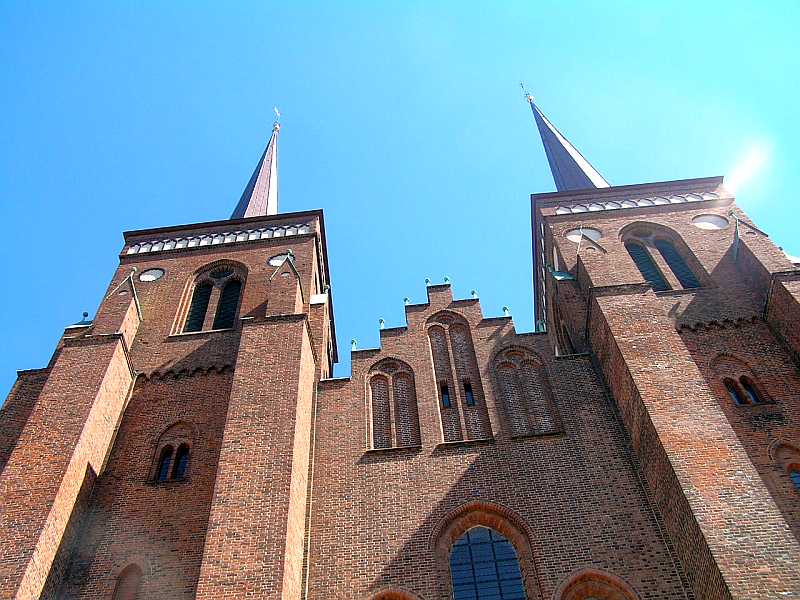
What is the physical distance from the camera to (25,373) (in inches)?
639

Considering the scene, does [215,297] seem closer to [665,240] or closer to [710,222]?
[665,240]

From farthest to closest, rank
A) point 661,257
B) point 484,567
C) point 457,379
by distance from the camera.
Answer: point 661,257, point 457,379, point 484,567

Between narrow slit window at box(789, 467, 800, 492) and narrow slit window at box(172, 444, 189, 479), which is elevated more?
narrow slit window at box(172, 444, 189, 479)

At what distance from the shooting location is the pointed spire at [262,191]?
25750mm

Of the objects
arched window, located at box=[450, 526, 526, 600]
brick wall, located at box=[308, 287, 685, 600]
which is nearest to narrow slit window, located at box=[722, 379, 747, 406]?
brick wall, located at box=[308, 287, 685, 600]

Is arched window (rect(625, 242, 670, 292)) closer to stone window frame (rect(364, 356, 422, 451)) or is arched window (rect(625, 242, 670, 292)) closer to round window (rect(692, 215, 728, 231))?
round window (rect(692, 215, 728, 231))

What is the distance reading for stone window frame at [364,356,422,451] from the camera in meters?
14.4

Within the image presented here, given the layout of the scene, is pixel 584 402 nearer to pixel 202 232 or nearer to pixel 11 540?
→ pixel 11 540


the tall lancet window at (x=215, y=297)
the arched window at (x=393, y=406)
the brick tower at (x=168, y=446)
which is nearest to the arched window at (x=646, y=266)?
the arched window at (x=393, y=406)

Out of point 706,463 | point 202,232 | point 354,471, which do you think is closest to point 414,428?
point 354,471

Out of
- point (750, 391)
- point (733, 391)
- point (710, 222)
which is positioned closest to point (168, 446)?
point (733, 391)

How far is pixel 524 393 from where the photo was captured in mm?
15328

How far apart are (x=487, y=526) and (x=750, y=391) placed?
618 centimetres

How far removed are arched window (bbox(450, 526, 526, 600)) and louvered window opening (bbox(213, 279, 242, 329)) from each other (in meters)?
8.99
